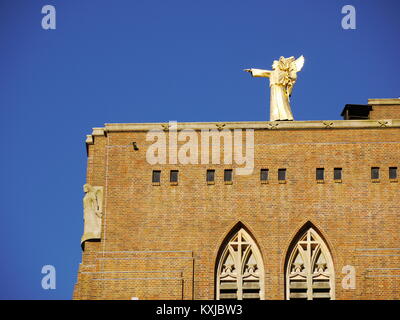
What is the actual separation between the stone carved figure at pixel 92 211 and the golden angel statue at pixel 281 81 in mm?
9075

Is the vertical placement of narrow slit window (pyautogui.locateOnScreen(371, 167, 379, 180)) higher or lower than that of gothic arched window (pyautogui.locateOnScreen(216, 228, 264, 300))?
higher

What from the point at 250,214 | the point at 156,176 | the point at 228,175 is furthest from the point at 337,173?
A: the point at 156,176

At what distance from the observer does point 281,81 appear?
2468 inches

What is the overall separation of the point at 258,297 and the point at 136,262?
18.7 ft

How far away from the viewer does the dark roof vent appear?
6469cm

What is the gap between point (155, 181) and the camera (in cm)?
6044

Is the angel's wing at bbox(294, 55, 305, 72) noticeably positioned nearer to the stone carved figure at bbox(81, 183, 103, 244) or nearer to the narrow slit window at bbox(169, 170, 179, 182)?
the narrow slit window at bbox(169, 170, 179, 182)

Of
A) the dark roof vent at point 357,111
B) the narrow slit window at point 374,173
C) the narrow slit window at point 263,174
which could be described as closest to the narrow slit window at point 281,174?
the narrow slit window at point 263,174

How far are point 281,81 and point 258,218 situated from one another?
736cm

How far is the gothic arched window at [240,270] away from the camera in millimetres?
58562

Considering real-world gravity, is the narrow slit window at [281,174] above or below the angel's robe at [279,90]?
below

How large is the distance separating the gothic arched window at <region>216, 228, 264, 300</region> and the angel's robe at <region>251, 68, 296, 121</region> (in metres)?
6.18

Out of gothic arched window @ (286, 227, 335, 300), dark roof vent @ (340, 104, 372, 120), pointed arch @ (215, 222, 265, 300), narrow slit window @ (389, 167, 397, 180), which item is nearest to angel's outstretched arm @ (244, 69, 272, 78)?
dark roof vent @ (340, 104, 372, 120)

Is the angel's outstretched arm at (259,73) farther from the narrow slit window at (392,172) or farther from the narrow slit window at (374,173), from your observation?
the narrow slit window at (392,172)
